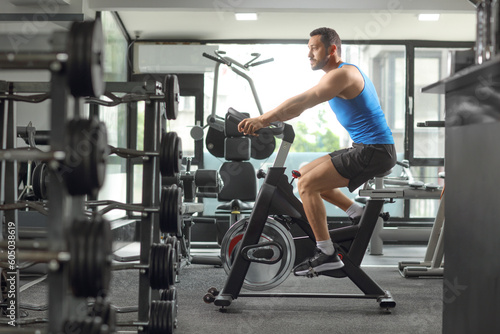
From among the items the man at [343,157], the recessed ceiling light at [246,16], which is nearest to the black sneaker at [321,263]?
the man at [343,157]

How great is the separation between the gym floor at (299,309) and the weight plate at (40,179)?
0.65 meters

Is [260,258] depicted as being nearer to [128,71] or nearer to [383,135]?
[383,135]

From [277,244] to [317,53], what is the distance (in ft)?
3.74

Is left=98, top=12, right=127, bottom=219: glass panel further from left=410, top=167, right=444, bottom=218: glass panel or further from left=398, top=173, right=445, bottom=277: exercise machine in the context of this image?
left=410, top=167, right=444, bottom=218: glass panel

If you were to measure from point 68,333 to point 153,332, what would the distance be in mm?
1054

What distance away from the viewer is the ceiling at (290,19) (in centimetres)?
536

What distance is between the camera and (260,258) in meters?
3.47

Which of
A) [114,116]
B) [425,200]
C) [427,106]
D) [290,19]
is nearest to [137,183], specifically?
[114,116]

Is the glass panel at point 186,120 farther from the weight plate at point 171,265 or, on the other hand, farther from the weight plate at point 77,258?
the weight plate at point 77,258

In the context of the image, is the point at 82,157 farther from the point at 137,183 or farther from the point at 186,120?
the point at 137,183

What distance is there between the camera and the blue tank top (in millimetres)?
3287

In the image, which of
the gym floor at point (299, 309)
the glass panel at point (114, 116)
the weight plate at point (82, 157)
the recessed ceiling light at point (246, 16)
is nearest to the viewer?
the weight plate at point (82, 157)

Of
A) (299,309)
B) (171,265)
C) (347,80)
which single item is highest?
(347,80)

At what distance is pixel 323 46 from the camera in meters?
3.39
